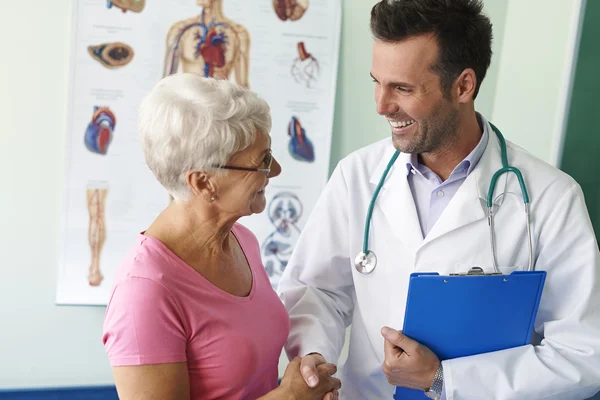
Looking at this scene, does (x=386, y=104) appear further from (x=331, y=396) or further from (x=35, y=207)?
Result: (x=35, y=207)

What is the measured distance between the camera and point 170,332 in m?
1.07

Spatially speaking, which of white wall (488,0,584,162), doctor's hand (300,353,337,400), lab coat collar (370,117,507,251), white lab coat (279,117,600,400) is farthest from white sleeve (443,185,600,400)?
white wall (488,0,584,162)

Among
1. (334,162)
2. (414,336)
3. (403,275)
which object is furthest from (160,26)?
(414,336)

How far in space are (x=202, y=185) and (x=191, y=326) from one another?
269mm

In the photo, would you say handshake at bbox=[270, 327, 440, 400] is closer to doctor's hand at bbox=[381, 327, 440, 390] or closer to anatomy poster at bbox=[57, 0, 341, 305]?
doctor's hand at bbox=[381, 327, 440, 390]

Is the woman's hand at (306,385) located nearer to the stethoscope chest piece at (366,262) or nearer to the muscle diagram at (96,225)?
the stethoscope chest piece at (366,262)

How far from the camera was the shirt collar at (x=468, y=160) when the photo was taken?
4.67ft

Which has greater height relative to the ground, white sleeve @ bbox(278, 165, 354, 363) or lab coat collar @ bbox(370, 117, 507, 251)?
lab coat collar @ bbox(370, 117, 507, 251)

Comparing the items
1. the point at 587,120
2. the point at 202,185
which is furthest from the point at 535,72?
the point at 202,185

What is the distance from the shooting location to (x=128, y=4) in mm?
2047

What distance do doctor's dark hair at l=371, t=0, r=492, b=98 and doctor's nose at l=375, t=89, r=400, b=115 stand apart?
0.11 metres

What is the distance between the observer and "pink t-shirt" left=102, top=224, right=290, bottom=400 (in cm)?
105

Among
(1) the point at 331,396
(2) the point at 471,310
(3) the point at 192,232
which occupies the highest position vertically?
(3) the point at 192,232

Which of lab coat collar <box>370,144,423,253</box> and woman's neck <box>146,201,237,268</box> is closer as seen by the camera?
woman's neck <box>146,201,237,268</box>
